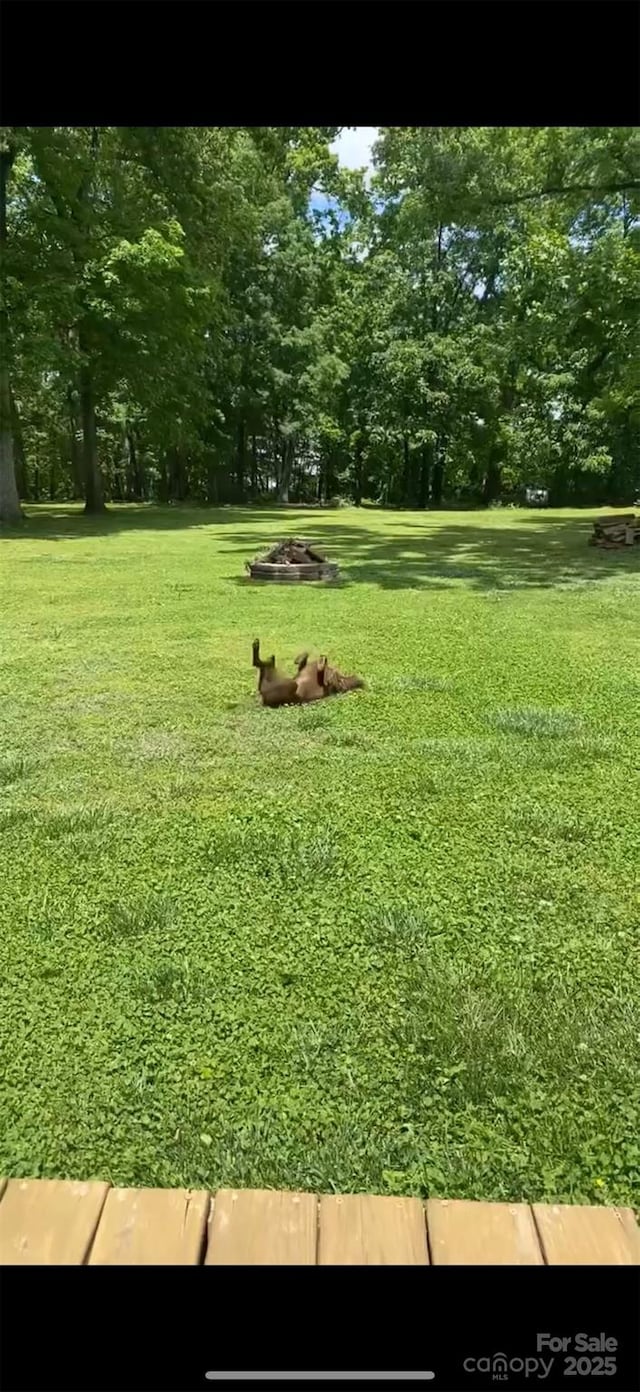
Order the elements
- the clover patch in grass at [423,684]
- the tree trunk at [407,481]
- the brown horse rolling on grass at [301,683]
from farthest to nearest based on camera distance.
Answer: the tree trunk at [407,481] → the clover patch in grass at [423,684] → the brown horse rolling on grass at [301,683]

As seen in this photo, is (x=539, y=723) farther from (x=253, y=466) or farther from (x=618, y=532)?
(x=253, y=466)

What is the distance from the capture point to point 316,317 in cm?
3169

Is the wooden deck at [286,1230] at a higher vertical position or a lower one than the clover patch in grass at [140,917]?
lower

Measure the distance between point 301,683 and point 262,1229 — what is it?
3.56m

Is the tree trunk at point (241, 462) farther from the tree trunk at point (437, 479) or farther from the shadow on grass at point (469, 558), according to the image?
the shadow on grass at point (469, 558)

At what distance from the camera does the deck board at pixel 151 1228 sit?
4.63ft

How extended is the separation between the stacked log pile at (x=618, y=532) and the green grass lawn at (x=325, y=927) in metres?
8.79

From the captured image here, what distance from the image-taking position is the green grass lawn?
1.70 meters

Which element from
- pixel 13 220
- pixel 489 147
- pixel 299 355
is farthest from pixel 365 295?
pixel 489 147

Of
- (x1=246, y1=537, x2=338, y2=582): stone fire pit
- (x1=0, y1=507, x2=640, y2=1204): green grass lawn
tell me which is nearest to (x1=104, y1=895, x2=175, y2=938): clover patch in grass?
(x1=0, y1=507, x2=640, y2=1204): green grass lawn

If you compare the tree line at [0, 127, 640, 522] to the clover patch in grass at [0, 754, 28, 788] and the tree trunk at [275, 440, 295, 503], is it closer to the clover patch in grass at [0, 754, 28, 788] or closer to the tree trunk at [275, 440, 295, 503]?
the tree trunk at [275, 440, 295, 503]

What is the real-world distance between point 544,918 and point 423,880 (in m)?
0.42

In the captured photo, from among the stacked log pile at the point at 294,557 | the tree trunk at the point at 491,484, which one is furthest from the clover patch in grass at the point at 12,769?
the tree trunk at the point at 491,484
